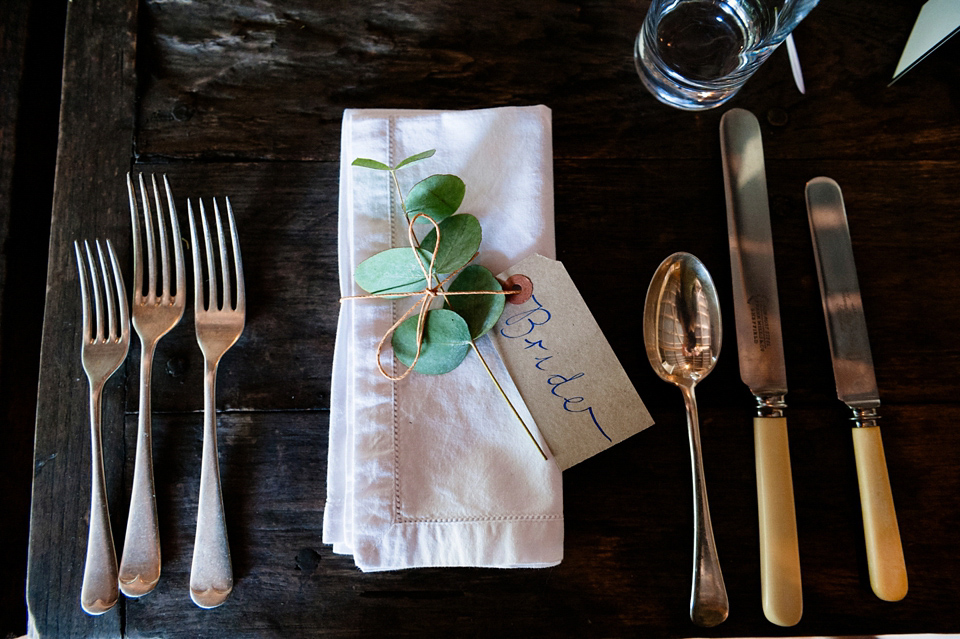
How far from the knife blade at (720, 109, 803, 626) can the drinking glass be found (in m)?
0.05

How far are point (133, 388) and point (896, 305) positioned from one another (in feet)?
2.74

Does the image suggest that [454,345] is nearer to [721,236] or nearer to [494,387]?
[494,387]

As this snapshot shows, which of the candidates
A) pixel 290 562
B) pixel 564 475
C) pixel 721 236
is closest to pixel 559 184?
pixel 721 236

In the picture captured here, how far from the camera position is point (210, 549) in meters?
0.58

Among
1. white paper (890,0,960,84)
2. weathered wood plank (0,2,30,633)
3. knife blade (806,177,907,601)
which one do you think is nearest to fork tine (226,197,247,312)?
weathered wood plank (0,2,30,633)

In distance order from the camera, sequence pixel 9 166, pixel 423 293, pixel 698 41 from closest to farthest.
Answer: pixel 423 293, pixel 698 41, pixel 9 166

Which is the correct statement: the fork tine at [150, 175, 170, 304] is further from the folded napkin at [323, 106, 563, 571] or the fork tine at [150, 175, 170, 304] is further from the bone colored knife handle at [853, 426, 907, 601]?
the bone colored knife handle at [853, 426, 907, 601]

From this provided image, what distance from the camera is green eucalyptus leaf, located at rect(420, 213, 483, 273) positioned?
1.83 feet

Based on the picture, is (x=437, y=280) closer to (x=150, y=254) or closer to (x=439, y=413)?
(x=439, y=413)

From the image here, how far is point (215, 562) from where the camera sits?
58 centimetres

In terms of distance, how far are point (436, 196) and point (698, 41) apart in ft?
1.21

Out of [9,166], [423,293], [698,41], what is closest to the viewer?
[423,293]

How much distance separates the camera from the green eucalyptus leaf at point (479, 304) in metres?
0.56

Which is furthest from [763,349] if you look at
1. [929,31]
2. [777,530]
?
[929,31]
